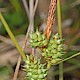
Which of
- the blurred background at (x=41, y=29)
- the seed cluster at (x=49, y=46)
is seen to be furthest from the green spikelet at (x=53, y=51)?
the blurred background at (x=41, y=29)

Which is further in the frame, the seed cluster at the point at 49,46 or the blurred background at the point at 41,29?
the blurred background at the point at 41,29

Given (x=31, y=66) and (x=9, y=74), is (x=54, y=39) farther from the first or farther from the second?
(x=9, y=74)

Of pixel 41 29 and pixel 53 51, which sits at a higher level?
pixel 41 29

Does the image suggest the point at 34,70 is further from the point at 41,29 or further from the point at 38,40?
the point at 41,29

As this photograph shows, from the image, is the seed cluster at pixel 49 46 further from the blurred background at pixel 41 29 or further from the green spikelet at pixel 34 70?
the blurred background at pixel 41 29

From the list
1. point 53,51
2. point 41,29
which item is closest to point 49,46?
point 53,51

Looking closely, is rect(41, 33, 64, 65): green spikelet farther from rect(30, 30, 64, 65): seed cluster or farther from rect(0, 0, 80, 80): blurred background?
rect(0, 0, 80, 80): blurred background
